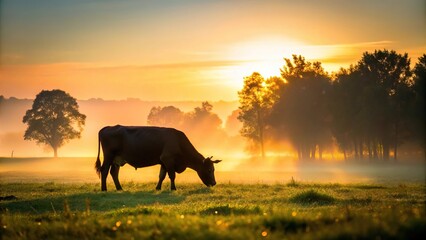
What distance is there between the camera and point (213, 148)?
642 ft

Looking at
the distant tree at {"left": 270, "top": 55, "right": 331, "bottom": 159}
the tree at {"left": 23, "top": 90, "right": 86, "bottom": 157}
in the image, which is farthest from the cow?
the tree at {"left": 23, "top": 90, "right": 86, "bottom": 157}

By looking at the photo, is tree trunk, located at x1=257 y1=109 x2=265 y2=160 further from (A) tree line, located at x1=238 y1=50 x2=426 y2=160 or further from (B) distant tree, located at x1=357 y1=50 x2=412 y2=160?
(B) distant tree, located at x1=357 y1=50 x2=412 y2=160

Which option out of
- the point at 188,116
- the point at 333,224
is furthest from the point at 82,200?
the point at 188,116

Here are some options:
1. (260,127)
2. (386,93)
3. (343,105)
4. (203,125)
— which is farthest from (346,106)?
(203,125)

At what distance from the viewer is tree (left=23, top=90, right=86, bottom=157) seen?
375ft

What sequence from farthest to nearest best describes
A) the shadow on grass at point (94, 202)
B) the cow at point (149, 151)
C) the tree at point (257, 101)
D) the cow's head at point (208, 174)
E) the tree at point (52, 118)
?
the tree at point (52, 118) → the tree at point (257, 101) → the cow's head at point (208, 174) → the cow at point (149, 151) → the shadow on grass at point (94, 202)

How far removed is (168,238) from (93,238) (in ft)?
5.65

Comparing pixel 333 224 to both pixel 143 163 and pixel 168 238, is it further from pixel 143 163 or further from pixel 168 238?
pixel 143 163

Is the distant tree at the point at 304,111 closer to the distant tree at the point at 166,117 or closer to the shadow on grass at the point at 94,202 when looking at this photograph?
the shadow on grass at the point at 94,202

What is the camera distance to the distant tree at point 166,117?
579ft

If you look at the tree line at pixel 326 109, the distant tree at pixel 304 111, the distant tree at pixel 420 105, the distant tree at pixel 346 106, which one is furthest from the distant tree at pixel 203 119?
the distant tree at pixel 420 105

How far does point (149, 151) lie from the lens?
32.1m

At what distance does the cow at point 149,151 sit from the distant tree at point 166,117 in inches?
5614

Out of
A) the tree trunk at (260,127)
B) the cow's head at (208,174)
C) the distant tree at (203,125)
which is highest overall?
the distant tree at (203,125)
